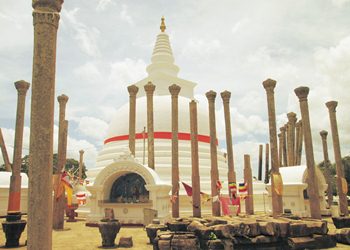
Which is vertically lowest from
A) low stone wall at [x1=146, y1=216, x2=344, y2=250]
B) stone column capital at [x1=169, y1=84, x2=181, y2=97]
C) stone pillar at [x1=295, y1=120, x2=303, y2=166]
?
low stone wall at [x1=146, y1=216, x2=344, y2=250]

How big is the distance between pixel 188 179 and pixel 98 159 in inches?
360

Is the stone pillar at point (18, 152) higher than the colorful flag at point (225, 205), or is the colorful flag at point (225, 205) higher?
the stone pillar at point (18, 152)

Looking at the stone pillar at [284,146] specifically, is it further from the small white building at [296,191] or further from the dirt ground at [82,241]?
the dirt ground at [82,241]

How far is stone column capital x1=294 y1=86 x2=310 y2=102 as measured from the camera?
18.9 metres

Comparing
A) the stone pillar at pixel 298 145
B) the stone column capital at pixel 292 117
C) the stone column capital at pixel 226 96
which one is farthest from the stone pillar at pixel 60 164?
the stone pillar at pixel 298 145

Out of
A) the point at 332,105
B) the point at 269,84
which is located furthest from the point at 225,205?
the point at 332,105

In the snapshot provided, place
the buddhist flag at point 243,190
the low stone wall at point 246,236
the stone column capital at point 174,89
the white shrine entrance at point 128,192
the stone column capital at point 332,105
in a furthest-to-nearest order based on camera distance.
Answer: the stone column capital at point 332,105 → the stone column capital at point 174,89 → the buddhist flag at point 243,190 → the white shrine entrance at point 128,192 → the low stone wall at point 246,236

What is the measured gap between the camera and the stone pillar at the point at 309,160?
17812 millimetres

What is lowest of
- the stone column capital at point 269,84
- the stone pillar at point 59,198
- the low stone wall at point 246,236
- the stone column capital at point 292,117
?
the low stone wall at point 246,236

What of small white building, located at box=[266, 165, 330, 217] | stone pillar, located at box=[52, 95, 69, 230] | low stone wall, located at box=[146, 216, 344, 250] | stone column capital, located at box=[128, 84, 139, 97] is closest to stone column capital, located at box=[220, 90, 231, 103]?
stone column capital, located at box=[128, 84, 139, 97]

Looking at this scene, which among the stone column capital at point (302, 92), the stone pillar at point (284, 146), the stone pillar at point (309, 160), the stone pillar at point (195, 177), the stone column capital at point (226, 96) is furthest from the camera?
the stone pillar at point (284, 146)

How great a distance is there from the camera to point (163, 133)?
1067 inches

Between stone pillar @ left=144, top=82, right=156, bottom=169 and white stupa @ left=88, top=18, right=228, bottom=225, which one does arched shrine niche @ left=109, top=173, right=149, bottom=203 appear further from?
white stupa @ left=88, top=18, right=228, bottom=225

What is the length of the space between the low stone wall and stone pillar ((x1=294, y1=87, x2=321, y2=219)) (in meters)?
7.03
